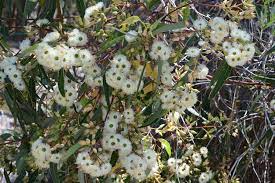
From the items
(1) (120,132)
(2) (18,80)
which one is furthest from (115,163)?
(2) (18,80)

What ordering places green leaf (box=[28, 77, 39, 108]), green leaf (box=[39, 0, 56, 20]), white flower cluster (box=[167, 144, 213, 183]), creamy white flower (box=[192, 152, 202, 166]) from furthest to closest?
1. creamy white flower (box=[192, 152, 202, 166])
2. white flower cluster (box=[167, 144, 213, 183])
3. green leaf (box=[39, 0, 56, 20])
4. green leaf (box=[28, 77, 39, 108])

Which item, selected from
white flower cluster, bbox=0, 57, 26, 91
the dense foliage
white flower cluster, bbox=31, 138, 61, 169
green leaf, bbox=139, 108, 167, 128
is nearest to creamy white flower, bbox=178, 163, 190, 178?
the dense foliage

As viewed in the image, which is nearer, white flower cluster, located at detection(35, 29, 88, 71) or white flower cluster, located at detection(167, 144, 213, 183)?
white flower cluster, located at detection(35, 29, 88, 71)

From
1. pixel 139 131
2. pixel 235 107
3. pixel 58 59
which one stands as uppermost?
pixel 58 59

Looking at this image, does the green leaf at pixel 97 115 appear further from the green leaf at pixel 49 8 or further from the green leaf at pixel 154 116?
the green leaf at pixel 49 8

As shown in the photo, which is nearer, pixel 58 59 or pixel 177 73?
pixel 58 59

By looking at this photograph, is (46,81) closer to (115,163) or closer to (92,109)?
(92,109)

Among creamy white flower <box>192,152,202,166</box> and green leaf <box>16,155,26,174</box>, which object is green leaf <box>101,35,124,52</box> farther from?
creamy white flower <box>192,152,202,166</box>

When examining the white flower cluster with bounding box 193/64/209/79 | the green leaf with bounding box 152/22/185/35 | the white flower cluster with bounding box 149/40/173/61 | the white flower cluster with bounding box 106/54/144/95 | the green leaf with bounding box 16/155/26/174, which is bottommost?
the green leaf with bounding box 16/155/26/174
